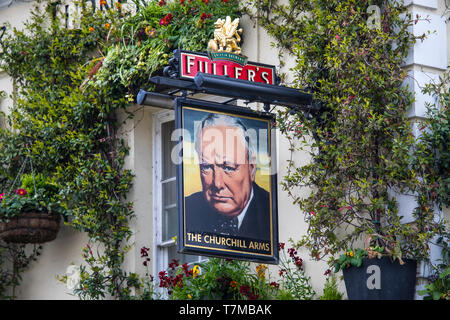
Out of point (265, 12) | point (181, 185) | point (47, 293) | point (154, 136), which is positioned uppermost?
point (265, 12)

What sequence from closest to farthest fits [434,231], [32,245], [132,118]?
[434,231] → [132,118] → [32,245]

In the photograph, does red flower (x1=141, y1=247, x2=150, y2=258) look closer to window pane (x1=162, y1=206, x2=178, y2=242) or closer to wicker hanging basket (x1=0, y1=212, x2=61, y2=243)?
window pane (x1=162, y1=206, x2=178, y2=242)

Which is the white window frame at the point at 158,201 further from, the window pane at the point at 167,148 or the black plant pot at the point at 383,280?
the black plant pot at the point at 383,280

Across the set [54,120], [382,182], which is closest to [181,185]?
[382,182]

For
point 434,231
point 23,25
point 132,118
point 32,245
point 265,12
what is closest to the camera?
point 434,231

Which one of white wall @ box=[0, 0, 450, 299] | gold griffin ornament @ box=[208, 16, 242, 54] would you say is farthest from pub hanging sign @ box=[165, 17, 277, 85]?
white wall @ box=[0, 0, 450, 299]

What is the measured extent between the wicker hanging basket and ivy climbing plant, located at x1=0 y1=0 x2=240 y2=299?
24 centimetres

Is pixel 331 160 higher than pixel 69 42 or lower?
lower

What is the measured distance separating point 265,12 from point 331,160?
1878 mm

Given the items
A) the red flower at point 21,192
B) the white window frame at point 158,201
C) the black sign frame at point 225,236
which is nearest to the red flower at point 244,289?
the black sign frame at point 225,236

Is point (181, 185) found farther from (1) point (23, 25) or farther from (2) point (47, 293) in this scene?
(1) point (23, 25)

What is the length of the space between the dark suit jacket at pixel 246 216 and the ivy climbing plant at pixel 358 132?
0.29 meters

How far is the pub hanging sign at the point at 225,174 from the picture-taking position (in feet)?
24.9

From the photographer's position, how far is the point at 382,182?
7566 millimetres
